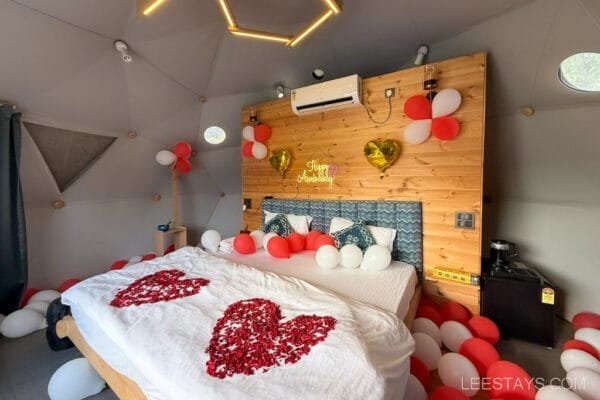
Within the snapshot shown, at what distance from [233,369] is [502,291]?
2274 millimetres

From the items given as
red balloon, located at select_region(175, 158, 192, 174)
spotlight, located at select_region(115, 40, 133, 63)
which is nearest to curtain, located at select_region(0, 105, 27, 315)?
spotlight, located at select_region(115, 40, 133, 63)

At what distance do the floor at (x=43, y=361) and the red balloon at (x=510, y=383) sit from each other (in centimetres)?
59

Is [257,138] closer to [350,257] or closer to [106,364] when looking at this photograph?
[350,257]

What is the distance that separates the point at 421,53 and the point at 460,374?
104 inches

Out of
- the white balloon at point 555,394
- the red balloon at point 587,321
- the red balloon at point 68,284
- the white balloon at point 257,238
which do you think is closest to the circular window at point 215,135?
the white balloon at point 257,238

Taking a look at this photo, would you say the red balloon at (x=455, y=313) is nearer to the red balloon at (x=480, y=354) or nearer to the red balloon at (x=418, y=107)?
the red balloon at (x=480, y=354)

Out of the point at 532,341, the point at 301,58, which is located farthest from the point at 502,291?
the point at 301,58

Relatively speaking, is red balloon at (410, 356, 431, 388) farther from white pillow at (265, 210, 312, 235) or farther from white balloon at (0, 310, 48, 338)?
white balloon at (0, 310, 48, 338)

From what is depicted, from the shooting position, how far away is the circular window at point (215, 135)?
389cm

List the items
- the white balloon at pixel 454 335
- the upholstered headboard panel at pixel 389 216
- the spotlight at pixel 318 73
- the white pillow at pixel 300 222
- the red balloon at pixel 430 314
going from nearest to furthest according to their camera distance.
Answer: the white balloon at pixel 454 335 → the red balloon at pixel 430 314 → the upholstered headboard panel at pixel 389 216 → the spotlight at pixel 318 73 → the white pillow at pixel 300 222

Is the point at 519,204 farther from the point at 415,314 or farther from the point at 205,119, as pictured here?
the point at 205,119

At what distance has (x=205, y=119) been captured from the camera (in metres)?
3.64

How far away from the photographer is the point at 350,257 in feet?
7.34

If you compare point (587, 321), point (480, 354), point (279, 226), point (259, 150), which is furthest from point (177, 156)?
point (587, 321)
